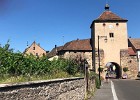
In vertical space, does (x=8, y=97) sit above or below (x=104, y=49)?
below

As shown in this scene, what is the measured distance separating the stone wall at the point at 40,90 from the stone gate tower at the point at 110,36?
6331 cm

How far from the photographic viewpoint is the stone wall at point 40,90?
6223 mm

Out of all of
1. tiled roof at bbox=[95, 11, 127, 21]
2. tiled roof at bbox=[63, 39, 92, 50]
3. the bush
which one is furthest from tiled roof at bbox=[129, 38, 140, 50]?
the bush

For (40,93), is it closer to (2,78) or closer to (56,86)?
(2,78)

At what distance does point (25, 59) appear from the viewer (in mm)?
10125

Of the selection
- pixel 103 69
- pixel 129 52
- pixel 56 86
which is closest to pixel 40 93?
pixel 56 86

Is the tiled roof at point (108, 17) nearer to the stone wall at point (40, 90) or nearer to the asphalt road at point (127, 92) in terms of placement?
the asphalt road at point (127, 92)

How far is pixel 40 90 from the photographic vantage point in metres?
8.24

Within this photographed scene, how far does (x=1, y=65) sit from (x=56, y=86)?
2.46 m

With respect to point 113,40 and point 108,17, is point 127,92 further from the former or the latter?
point 108,17

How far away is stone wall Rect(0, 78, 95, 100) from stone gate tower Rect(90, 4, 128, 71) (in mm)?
63306

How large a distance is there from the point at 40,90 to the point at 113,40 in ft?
229

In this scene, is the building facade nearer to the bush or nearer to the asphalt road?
the asphalt road

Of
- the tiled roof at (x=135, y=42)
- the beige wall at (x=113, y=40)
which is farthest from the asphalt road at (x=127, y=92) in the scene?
the tiled roof at (x=135, y=42)
